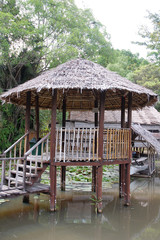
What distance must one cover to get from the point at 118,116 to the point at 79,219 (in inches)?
487

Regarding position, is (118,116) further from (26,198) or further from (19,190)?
(19,190)

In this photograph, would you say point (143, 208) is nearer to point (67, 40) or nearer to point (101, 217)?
point (101, 217)

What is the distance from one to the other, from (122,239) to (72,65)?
17.0 feet

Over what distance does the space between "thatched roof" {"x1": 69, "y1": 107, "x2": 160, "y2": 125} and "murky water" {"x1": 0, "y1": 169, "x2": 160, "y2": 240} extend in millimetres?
8056

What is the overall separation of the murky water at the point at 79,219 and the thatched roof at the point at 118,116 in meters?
8.06

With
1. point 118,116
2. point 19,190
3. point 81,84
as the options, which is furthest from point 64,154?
point 118,116

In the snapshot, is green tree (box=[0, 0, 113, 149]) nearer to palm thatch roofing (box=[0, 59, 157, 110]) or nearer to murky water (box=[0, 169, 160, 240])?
palm thatch roofing (box=[0, 59, 157, 110])

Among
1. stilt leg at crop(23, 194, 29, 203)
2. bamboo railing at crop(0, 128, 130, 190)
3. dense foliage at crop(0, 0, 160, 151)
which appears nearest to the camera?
bamboo railing at crop(0, 128, 130, 190)

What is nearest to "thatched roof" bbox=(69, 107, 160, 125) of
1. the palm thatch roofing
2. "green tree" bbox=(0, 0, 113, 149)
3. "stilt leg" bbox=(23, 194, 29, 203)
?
"green tree" bbox=(0, 0, 113, 149)

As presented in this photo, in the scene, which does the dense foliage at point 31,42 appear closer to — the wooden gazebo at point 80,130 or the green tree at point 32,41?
the green tree at point 32,41

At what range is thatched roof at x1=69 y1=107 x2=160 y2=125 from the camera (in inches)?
674

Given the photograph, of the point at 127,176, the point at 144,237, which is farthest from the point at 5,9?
the point at 144,237

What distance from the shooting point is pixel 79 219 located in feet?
23.3

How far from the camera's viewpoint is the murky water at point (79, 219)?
19.8 ft
